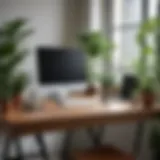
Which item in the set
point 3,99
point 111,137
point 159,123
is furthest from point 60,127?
point 111,137

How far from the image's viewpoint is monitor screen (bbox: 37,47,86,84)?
11.5ft

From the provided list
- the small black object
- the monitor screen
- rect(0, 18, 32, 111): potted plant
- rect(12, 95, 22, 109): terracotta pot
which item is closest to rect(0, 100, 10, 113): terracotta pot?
rect(0, 18, 32, 111): potted plant

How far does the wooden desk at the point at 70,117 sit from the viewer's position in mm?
2523

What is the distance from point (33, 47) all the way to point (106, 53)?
89cm

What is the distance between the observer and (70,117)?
2.69 meters

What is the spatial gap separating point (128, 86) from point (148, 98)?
0.57 metres

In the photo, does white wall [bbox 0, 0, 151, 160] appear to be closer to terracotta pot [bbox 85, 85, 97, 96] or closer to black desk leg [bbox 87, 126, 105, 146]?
black desk leg [bbox 87, 126, 105, 146]

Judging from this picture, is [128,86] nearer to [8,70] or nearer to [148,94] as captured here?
[148,94]

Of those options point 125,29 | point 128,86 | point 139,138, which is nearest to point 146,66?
point 128,86

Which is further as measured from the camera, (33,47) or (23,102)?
(33,47)

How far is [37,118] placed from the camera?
2592 mm

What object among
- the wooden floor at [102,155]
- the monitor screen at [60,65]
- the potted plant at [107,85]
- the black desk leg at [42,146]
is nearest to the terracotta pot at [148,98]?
the wooden floor at [102,155]

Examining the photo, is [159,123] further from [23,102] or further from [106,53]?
[23,102]

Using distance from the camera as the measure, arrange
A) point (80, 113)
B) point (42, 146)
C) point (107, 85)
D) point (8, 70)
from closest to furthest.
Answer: point (8, 70)
point (80, 113)
point (107, 85)
point (42, 146)
